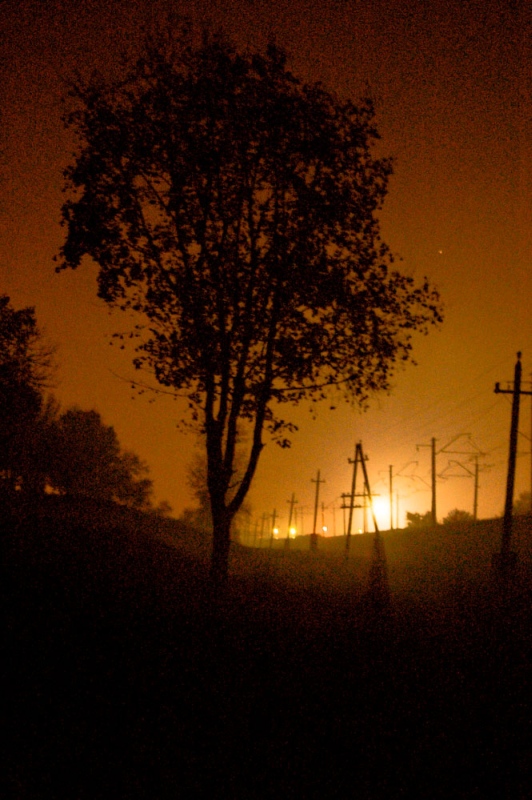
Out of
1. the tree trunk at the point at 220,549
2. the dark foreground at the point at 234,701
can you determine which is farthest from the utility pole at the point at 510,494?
the tree trunk at the point at 220,549

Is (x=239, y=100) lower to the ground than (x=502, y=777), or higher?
higher

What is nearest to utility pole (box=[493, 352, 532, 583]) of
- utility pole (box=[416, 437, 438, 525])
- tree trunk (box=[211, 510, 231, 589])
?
tree trunk (box=[211, 510, 231, 589])

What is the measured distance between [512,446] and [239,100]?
58.0 ft

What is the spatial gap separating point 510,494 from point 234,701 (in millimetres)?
20152

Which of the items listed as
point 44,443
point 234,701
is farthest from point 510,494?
point 44,443

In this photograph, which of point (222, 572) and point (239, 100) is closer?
point (239, 100)

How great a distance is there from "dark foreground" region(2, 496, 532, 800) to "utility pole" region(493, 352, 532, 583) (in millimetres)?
11079

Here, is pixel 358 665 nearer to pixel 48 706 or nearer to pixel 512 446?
pixel 48 706

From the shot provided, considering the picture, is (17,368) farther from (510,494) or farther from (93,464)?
(93,464)

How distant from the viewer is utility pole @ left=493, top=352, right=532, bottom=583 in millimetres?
23625

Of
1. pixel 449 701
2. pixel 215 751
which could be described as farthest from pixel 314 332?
pixel 215 751

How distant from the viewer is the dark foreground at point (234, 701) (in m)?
5.98

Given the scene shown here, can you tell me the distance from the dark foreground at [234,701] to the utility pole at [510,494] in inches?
436

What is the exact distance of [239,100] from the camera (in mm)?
14078
